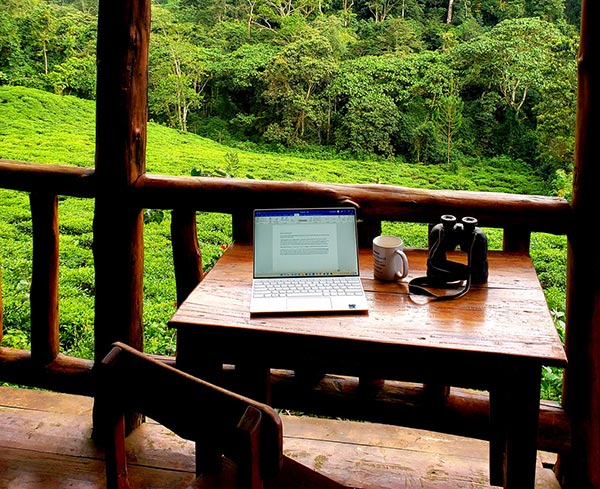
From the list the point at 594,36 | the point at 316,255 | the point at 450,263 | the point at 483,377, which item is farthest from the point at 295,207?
the point at 594,36

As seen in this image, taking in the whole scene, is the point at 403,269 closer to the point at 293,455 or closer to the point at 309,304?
the point at 309,304

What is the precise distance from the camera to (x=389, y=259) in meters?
1.90

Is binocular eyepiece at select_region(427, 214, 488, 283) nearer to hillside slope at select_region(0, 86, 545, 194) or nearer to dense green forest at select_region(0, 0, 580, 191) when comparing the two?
hillside slope at select_region(0, 86, 545, 194)

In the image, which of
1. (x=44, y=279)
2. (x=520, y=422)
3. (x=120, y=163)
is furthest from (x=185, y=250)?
(x=520, y=422)

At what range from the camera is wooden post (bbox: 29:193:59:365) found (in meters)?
2.37

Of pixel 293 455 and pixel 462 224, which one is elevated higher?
pixel 462 224

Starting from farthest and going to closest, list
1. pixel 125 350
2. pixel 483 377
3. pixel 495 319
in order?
pixel 495 319
pixel 483 377
pixel 125 350

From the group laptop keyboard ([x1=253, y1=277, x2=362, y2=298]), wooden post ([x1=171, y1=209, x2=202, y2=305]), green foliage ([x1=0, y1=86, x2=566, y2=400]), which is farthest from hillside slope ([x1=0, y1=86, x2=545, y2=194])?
laptop keyboard ([x1=253, y1=277, x2=362, y2=298])

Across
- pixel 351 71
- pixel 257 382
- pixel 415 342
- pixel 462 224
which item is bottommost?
pixel 257 382

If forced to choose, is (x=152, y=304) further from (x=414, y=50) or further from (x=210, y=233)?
(x=414, y=50)

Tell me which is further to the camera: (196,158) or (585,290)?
(196,158)

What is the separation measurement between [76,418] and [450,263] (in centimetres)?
154

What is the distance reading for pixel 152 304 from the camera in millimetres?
4234

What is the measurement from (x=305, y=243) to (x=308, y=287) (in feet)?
0.47
